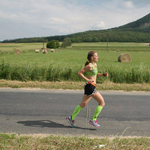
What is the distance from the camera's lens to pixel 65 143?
344cm

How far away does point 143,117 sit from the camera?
210 inches

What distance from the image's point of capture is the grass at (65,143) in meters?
3.33

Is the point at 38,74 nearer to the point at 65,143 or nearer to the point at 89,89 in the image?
the point at 89,89

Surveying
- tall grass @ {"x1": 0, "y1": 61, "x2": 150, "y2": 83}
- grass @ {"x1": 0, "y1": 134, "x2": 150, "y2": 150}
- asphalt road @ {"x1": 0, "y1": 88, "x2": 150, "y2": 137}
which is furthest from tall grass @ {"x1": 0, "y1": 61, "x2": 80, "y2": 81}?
grass @ {"x1": 0, "y1": 134, "x2": 150, "y2": 150}

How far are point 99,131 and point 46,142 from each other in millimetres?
1390

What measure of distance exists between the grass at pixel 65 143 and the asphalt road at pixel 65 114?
0.38 meters

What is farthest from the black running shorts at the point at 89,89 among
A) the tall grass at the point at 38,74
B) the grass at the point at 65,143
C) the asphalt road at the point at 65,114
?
the tall grass at the point at 38,74

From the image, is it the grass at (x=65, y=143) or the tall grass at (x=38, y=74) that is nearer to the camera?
the grass at (x=65, y=143)

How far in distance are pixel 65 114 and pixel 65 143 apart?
6.68 feet

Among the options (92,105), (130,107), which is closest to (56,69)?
(92,105)

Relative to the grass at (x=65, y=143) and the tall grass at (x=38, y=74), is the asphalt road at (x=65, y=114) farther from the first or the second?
the tall grass at (x=38, y=74)

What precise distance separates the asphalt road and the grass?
1.25ft

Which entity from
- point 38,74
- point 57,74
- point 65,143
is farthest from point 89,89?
point 38,74

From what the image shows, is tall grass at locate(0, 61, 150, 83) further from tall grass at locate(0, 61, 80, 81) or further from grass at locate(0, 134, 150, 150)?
grass at locate(0, 134, 150, 150)
